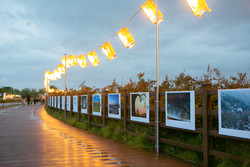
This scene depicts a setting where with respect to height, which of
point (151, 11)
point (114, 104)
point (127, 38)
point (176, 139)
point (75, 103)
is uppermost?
point (151, 11)

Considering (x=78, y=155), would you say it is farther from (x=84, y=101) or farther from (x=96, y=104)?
(x=84, y=101)

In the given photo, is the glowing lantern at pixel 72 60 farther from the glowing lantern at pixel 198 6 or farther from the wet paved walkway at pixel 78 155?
the glowing lantern at pixel 198 6

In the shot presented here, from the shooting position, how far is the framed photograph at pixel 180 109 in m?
6.98

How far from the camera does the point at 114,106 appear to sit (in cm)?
1184

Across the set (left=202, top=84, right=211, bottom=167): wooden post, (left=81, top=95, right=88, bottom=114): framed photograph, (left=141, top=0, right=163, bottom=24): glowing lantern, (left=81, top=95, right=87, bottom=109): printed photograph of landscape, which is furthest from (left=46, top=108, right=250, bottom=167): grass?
(left=141, top=0, right=163, bottom=24): glowing lantern

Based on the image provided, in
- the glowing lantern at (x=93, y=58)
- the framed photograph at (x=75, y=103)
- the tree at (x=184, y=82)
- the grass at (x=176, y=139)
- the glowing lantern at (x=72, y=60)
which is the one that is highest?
the glowing lantern at (x=72, y=60)

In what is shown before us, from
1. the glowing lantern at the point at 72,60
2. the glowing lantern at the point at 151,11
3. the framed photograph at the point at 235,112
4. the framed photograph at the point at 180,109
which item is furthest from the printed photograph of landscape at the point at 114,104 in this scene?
the glowing lantern at the point at 72,60

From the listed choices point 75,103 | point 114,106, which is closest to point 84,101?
point 75,103

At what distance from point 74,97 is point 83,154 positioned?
A: 36.2 feet

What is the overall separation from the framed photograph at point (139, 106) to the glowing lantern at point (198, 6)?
9.58 ft

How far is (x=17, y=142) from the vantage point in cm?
1027

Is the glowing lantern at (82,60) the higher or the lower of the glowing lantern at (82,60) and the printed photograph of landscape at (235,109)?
the higher

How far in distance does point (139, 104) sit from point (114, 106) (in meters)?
2.32

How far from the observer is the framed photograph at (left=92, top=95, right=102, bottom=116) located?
1362cm
